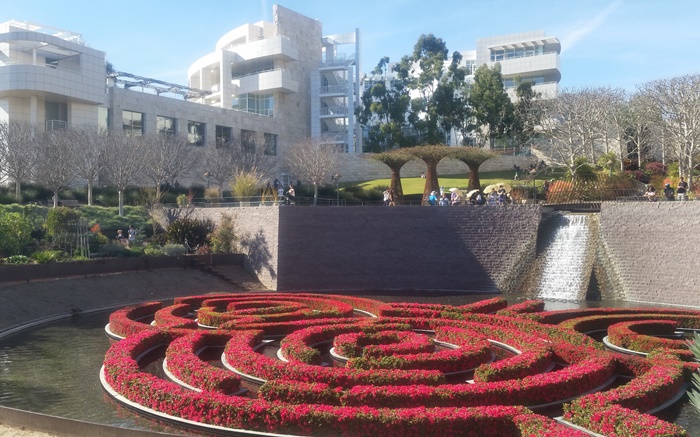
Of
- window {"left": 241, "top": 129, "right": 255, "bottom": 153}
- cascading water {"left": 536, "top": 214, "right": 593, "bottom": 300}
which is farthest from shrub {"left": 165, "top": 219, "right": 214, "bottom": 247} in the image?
window {"left": 241, "top": 129, "right": 255, "bottom": 153}

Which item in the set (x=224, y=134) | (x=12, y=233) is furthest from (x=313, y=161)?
(x=12, y=233)

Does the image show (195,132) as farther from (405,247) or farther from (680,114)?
(680,114)

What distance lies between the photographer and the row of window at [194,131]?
6175 cm

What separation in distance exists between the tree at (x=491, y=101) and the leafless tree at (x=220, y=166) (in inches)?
1045

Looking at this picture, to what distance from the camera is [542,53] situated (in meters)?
86.9

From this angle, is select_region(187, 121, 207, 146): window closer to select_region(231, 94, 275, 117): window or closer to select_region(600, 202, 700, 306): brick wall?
select_region(231, 94, 275, 117): window

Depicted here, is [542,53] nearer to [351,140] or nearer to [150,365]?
[351,140]

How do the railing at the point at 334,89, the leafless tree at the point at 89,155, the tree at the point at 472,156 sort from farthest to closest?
1. the railing at the point at 334,89
2. the leafless tree at the point at 89,155
3. the tree at the point at 472,156

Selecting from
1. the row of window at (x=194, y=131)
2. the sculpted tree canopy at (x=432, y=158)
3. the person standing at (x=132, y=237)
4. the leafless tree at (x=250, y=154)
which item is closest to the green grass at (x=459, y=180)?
the leafless tree at (x=250, y=154)

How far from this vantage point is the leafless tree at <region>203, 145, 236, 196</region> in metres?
59.0

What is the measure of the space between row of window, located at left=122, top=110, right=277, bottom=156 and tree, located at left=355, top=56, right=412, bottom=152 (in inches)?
446

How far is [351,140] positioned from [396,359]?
62998mm

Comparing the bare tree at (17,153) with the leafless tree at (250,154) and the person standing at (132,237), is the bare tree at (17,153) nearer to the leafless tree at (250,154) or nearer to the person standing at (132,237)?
the person standing at (132,237)

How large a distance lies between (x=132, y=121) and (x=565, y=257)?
43.6 metres
